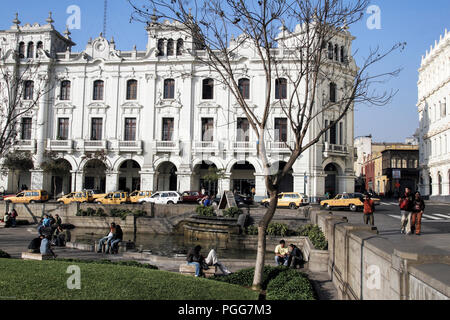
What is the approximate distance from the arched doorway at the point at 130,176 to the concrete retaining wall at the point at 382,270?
35.6 metres

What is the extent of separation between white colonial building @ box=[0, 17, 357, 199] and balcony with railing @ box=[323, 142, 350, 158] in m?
0.11

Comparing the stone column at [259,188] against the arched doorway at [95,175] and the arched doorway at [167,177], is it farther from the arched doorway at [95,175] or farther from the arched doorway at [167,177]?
the arched doorway at [95,175]

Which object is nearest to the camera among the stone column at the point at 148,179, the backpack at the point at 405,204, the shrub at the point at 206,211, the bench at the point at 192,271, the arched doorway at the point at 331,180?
the bench at the point at 192,271

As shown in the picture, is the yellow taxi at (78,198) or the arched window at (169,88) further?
the arched window at (169,88)

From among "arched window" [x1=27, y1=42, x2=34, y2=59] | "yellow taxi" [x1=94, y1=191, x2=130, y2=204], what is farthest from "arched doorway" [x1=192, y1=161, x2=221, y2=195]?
"arched window" [x1=27, y1=42, x2=34, y2=59]

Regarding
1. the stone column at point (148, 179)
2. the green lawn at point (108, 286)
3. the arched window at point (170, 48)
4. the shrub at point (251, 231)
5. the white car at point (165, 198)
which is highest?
the arched window at point (170, 48)

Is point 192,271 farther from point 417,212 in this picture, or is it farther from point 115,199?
point 115,199

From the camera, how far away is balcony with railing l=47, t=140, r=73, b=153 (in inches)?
1654

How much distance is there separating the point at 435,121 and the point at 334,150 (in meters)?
19.3

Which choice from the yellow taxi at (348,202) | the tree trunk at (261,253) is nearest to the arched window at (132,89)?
the yellow taxi at (348,202)

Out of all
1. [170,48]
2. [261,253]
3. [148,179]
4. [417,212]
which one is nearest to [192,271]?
[261,253]

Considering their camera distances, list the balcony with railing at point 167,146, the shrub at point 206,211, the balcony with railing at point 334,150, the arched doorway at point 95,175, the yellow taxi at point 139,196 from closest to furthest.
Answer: the shrub at point 206,211 → the yellow taxi at point 139,196 → the balcony with railing at point 334,150 → the balcony with railing at point 167,146 → the arched doorway at point 95,175

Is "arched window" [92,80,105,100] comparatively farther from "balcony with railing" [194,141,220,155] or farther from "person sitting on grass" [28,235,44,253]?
"person sitting on grass" [28,235,44,253]

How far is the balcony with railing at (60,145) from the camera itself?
138 feet
